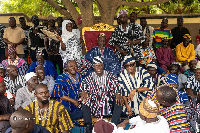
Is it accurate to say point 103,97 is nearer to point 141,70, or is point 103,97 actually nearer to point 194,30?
point 141,70

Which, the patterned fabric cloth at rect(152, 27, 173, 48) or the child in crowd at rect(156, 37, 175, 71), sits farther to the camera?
the patterned fabric cloth at rect(152, 27, 173, 48)

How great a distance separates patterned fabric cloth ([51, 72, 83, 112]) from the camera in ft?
14.2

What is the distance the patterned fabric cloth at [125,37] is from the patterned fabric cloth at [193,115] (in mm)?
1737

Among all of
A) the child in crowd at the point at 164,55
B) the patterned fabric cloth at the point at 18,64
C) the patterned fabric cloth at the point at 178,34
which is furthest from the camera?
the patterned fabric cloth at the point at 178,34

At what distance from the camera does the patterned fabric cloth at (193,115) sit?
4137 millimetres

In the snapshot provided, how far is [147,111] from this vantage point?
258 centimetres

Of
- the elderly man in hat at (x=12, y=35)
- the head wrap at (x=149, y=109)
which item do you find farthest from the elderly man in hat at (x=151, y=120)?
the elderly man in hat at (x=12, y=35)

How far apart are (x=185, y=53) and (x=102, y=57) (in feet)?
10.3

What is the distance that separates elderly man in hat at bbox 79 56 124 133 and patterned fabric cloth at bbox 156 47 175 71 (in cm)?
272

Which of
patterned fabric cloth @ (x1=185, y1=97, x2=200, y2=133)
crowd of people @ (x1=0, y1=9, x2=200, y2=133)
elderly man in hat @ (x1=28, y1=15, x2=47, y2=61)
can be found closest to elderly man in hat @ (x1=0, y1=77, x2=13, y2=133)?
crowd of people @ (x1=0, y1=9, x2=200, y2=133)

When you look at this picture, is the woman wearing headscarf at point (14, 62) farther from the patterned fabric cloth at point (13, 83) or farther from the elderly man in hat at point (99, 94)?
the elderly man in hat at point (99, 94)

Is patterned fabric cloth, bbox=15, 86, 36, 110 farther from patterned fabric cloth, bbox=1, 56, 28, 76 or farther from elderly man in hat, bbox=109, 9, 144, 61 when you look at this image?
elderly man in hat, bbox=109, 9, 144, 61

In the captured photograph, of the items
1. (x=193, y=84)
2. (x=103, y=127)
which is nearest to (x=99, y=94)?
(x=103, y=127)

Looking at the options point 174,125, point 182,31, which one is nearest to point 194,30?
point 182,31
